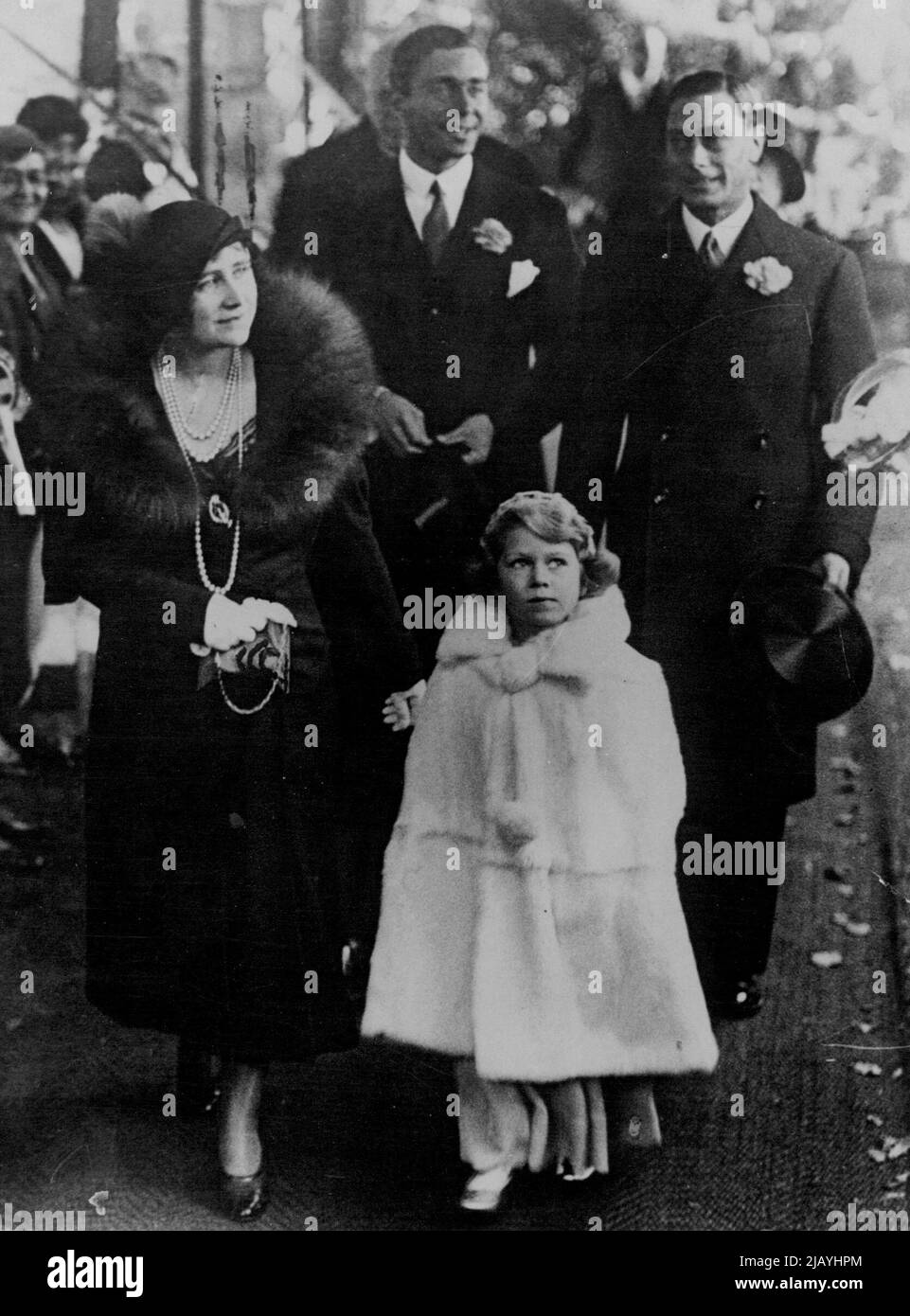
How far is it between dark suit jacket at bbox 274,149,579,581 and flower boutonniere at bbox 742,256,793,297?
436mm

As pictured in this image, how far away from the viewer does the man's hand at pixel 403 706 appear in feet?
11.9

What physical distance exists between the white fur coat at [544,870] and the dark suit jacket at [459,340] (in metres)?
0.34

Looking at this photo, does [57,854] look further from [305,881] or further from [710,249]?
[710,249]

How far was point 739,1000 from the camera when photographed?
11.9 feet

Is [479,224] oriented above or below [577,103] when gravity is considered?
below

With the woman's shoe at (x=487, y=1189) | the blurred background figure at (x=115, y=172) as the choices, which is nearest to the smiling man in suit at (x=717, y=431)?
the woman's shoe at (x=487, y=1189)

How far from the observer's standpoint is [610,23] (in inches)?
143

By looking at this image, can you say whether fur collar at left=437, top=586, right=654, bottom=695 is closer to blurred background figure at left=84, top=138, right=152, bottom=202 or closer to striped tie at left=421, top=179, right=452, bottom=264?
striped tie at left=421, top=179, right=452, bottom=264

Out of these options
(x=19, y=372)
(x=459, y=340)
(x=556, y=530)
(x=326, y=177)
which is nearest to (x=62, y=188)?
(x=19, y=372)

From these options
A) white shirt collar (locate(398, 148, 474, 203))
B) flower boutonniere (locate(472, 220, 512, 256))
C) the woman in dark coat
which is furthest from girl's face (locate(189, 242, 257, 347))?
flower boutonniere (locate(472, 220, 512, 256))

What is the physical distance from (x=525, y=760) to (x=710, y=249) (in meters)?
A: 1.34

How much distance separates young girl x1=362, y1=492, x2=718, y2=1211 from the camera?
3551 millimetres

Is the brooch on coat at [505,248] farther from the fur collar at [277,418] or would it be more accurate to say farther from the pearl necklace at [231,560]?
the pearl necklace at [231,560]

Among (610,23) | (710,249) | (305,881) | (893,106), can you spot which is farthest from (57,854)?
(893,106)
